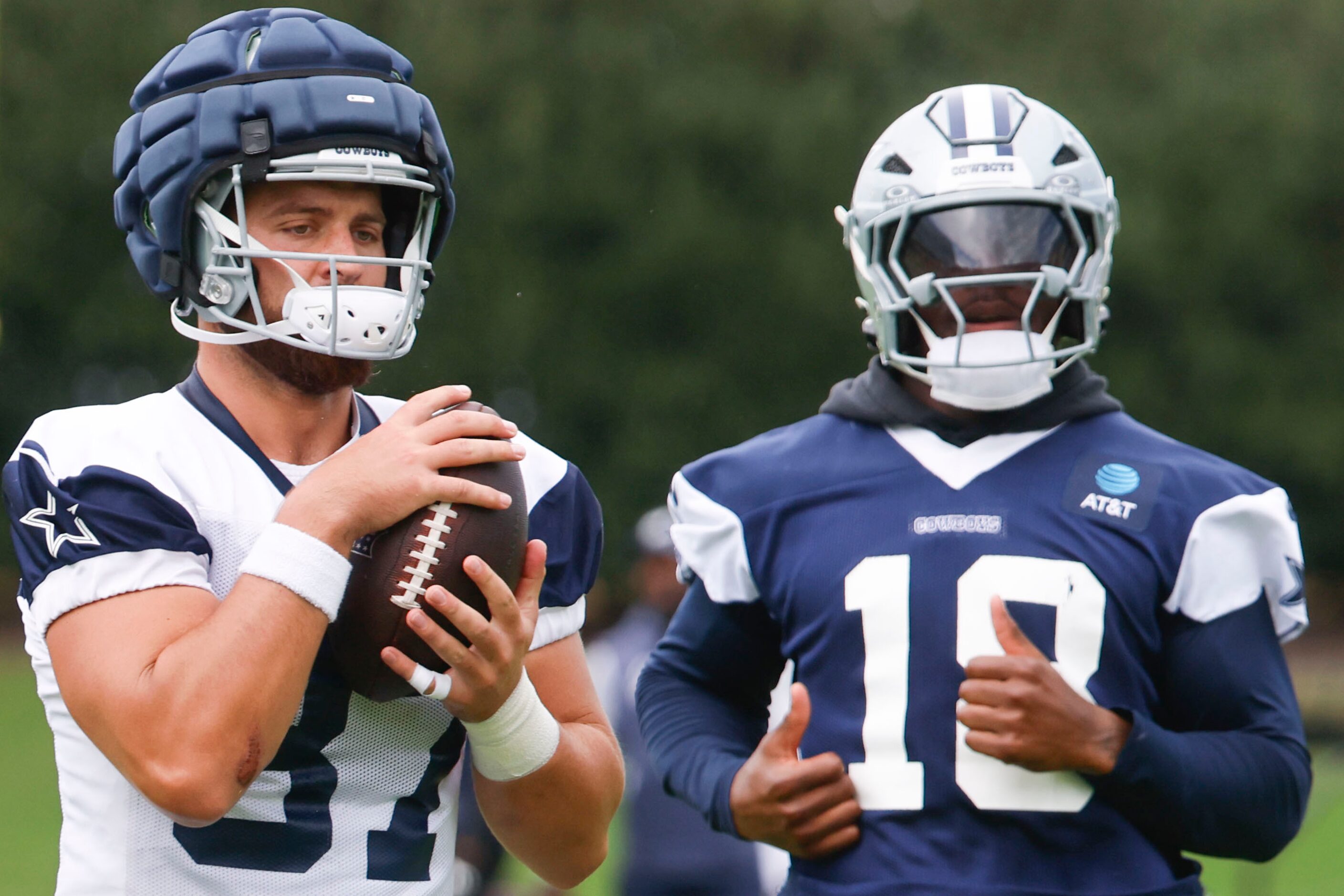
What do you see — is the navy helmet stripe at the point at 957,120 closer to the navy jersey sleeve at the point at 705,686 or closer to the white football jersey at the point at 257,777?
the navy jersey sleeve at the point at 705,686

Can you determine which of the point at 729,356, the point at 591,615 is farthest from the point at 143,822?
the point at 729,356

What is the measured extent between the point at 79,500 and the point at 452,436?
0.48 meters

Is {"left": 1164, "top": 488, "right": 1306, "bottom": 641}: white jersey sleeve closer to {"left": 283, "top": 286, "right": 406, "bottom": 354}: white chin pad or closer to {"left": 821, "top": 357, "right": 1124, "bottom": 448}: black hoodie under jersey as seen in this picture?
{"left": 821, "top": 357, "right": 1124, "bottom": 448}: black hoodie under jersey

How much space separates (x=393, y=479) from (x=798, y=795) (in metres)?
0.67

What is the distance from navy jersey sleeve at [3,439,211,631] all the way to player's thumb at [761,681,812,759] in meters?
0.77

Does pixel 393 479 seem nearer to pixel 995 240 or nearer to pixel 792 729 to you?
pixel 792 729

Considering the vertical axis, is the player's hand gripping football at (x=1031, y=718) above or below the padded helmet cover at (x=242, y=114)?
below

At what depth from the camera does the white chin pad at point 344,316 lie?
236cm

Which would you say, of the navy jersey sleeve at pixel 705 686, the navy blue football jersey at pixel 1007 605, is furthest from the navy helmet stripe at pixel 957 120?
the navy jersey sleeve at pixel 705 686

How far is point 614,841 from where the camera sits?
11.0 metres

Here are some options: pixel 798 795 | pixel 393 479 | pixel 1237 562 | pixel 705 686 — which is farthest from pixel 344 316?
pixel 1237 562

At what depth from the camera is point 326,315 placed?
236 centimetres

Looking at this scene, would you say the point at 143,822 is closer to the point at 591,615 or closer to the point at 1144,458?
the point at 1144,458

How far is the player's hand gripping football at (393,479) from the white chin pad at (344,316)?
0.14 meters
